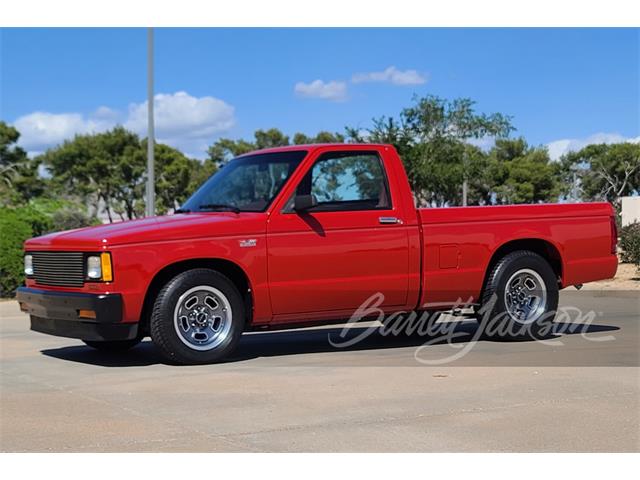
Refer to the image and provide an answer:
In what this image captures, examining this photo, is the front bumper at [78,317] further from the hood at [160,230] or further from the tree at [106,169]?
the tree at [106,169]

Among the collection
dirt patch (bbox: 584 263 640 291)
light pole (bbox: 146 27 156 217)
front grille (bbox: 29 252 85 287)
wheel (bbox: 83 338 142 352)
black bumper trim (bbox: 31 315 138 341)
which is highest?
light pole (bbox: 146 27 156 217)

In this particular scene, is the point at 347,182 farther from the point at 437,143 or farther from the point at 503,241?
→ the point at 437,143

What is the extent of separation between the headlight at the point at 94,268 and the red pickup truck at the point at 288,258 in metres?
0.01

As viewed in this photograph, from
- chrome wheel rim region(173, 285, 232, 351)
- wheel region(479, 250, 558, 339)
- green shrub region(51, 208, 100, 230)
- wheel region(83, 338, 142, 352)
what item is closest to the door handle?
wheel region(479, 250, 558, 339)

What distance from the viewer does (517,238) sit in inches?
420

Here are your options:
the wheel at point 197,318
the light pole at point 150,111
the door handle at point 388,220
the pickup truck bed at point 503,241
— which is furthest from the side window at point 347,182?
the light pole at point 150,111

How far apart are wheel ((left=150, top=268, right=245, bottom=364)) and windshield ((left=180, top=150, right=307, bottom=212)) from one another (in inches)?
36.3

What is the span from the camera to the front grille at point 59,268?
9000mm

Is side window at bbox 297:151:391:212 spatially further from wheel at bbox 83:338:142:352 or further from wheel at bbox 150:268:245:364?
wheel at bbox 83:338:142:352

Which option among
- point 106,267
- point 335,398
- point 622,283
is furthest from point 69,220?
point 335,398

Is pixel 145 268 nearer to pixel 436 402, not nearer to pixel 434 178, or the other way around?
pixel 436 402

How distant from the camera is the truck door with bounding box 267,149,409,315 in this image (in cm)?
943

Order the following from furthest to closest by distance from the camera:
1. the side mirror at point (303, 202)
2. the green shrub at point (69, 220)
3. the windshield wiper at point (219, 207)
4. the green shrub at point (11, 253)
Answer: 1. the green shrub at point (69, 220)
2. the green shrub at point (11, 253)
3. the windshield wiper at point (219, 207)
4. the side mirror at point (303, 202)

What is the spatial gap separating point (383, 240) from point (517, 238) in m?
1.72
